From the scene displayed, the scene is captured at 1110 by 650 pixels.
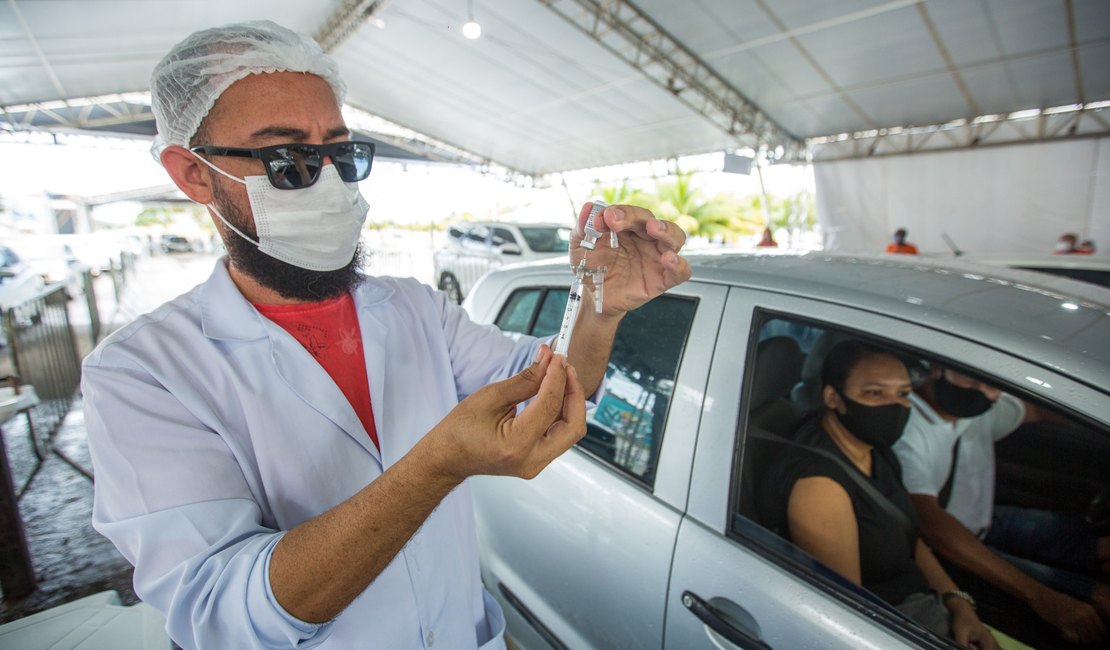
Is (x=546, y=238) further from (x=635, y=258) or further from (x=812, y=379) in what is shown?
(x=635, y=258)

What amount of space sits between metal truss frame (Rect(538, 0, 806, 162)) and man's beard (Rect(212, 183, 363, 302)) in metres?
7.55

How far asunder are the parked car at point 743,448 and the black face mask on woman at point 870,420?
0.16 m

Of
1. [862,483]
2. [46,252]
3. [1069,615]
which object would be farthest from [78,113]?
[1069,615]

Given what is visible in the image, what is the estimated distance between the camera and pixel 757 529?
1.36 metres

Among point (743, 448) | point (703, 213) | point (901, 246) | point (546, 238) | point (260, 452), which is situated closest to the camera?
point (260, 452)

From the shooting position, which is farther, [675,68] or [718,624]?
[675,68]

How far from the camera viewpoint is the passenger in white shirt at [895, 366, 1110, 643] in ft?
4.92

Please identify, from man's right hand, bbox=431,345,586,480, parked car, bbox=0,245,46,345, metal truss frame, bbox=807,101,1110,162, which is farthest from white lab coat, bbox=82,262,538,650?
metal truss frame, bbox=807,101,1110,162

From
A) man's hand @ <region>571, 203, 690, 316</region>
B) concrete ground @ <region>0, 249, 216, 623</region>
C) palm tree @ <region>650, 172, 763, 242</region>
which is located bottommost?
concrete ground @ <region>0, 249, 216, 623</region>

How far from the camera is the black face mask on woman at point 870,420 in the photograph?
5.28 feet

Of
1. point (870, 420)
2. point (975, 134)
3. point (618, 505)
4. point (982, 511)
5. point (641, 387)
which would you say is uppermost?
point (975, 134)

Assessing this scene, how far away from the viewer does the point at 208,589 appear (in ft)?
2.67

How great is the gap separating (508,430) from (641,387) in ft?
3.19

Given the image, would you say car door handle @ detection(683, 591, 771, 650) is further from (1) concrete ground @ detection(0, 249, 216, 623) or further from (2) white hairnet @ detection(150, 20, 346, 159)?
(1) concrete ground @ detection(0, 249, 216, 623)
